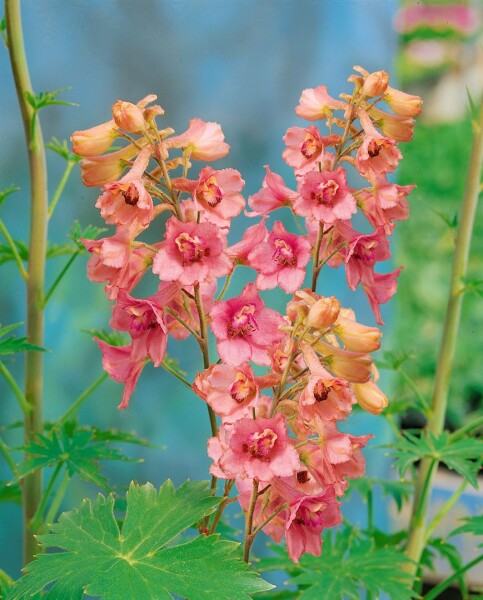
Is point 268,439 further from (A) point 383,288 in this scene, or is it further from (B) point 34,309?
(B) point 34,309

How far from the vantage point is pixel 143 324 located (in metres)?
0.66

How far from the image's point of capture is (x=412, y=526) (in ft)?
3.98

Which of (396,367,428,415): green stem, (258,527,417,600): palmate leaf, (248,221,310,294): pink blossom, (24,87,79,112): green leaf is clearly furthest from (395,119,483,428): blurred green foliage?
(248,221,310,294): pink blossom

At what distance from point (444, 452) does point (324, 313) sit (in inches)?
22.0

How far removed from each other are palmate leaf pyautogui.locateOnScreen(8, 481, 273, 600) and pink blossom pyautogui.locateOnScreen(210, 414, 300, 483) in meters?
0.08

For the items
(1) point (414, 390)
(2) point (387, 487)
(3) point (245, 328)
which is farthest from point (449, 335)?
(3) point (245, 328)

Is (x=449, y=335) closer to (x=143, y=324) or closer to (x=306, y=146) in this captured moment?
(x=306, y=146)

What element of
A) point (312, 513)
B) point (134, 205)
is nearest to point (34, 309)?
point (134, 205)

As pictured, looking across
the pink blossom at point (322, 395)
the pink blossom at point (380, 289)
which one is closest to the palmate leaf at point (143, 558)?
the pink blossom at point (322, 395)

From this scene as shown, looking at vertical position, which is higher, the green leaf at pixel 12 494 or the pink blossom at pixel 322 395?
the pink blossom at pixel 322 395

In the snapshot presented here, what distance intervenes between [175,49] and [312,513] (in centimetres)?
90

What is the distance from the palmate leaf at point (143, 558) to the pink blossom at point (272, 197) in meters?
0.29

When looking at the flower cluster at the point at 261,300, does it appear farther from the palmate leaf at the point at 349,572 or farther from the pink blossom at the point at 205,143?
the palmate leaf at the point at 349,572

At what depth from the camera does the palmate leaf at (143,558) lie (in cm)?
66
